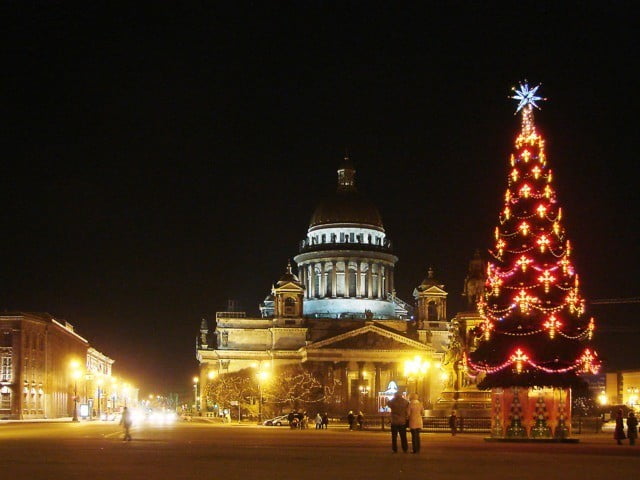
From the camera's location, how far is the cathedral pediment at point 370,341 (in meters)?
143

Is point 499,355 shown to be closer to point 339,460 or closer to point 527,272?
point 527,272

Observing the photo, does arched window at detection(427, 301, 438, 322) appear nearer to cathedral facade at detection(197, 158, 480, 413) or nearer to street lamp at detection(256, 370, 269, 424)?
cathedral facade at detection(197, 158, 480, 413)

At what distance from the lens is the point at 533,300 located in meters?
49.1

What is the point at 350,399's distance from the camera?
143500 millimetres

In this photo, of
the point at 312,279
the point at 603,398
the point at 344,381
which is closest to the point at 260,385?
the point at 344,381

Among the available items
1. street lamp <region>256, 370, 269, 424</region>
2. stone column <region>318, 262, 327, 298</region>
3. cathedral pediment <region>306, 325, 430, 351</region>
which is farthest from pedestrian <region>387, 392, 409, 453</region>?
stone column <region>318, 262, 327, 298</region>

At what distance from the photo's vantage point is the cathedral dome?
16138 cm

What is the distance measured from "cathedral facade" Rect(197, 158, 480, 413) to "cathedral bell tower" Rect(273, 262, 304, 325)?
127mm

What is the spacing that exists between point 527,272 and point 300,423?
34.2 m

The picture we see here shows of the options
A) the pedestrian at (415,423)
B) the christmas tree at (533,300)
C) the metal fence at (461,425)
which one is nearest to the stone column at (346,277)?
the metal fence at (461,425)

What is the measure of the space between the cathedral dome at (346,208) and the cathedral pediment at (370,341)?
2222 cm

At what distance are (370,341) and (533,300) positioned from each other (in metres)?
94.8

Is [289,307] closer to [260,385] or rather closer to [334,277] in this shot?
[334,277]

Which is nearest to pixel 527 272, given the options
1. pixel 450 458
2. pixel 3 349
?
pixel 450 458
